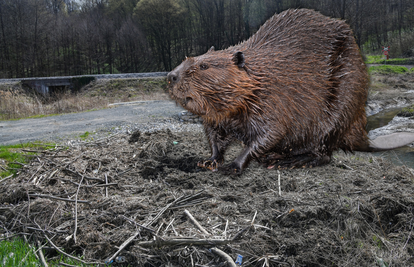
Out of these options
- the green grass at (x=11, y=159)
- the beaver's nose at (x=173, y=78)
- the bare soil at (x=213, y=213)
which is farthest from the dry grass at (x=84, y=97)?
the beaver's nose at (x=173, y=78)

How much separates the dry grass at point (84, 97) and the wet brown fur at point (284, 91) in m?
12.2

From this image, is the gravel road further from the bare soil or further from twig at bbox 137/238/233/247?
twig at bbox 137/238/233/247

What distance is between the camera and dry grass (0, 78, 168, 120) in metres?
14.4

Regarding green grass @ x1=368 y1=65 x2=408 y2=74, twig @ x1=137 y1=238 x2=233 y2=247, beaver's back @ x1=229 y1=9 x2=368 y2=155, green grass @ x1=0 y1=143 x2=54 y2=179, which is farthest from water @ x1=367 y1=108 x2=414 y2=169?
green grass @ x1=368 y1=65 x2=408 y2=74

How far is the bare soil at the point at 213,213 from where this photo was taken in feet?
7.61

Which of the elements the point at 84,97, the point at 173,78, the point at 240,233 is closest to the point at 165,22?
the point at 84,97

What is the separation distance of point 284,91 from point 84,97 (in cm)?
1896

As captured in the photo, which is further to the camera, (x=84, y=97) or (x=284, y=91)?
(x=84, y=97)

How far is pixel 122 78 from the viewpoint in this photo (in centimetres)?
2220

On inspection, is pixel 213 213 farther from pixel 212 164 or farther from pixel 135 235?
pixel 135 235

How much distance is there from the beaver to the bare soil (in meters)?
0.38

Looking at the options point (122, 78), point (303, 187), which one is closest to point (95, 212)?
point (303, 187)

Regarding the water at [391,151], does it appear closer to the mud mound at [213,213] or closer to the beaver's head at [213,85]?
the mud mound at [213,213]

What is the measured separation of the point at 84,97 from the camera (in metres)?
19.4
